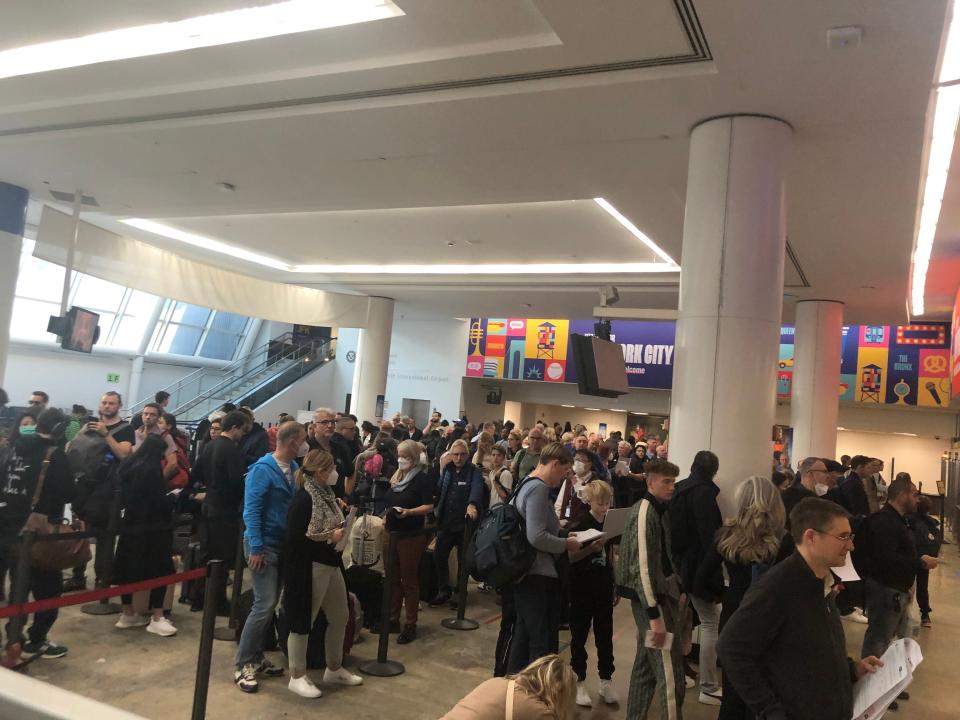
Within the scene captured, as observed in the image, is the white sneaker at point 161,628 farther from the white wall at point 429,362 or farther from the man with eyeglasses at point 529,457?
the white wall at point 429,362

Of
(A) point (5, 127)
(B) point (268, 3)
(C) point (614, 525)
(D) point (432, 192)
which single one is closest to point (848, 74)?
(C) point (614, 525)

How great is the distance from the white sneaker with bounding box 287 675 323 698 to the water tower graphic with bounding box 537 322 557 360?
49.4 ft

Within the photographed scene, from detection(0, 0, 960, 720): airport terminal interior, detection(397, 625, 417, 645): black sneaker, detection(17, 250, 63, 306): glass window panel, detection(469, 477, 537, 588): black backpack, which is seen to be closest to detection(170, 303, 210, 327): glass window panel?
detection(17, 250, 63, 306): glass window panel

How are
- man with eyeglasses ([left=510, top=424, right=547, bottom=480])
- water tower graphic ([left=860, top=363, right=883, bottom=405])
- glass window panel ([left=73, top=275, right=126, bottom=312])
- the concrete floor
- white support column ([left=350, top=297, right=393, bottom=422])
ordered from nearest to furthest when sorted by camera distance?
1. the concrete floor
2. man with eyeglasses ([left=510, top=424, right=547, bottom=480])
3. white support column ([left=350, top=297, right=393, bottom=422])
4. water tower graphic ([left=860, top=363, right=883, bottom=405])
5. glass window panel ([left=73, top=275, right=126, bottom=312])

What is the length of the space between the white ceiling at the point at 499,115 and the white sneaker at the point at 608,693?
12.9ft

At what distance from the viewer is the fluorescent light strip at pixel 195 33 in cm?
438

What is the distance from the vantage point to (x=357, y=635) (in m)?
5.20

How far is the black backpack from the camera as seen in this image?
12.2ft

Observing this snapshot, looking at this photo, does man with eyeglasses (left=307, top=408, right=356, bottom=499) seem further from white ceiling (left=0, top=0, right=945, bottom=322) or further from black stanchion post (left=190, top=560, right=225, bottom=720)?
white ceiling (left=0, top=0, right=945, bottom=322)

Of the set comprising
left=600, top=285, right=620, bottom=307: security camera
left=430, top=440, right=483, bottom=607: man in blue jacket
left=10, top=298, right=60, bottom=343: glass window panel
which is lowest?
left=430, top=440, right=483, bottom=607: man in blue jacket

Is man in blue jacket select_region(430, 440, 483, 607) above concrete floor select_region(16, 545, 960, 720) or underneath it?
above

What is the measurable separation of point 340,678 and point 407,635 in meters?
0.96

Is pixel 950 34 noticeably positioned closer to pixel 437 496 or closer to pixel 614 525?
pixel 614 525

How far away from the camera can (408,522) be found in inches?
216
